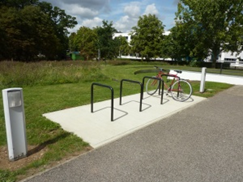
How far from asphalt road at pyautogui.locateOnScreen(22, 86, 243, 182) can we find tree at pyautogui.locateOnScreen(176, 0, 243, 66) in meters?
22.8

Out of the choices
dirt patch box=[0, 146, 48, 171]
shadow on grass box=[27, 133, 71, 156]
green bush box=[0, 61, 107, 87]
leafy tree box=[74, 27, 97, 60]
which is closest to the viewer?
dirt patch box=[0, 146, 48, 171]

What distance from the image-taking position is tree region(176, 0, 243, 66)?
2278 cm

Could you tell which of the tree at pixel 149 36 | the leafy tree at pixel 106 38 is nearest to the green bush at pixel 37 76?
the leafy tree at pixel 106 38

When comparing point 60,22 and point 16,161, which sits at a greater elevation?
point 60,22

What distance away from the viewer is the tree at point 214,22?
897 inches

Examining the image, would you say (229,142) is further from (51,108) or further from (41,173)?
(51,108)

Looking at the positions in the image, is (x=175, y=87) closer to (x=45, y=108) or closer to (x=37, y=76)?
(x=45, y=108)

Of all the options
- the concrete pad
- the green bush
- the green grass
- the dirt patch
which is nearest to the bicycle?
the concrete pad

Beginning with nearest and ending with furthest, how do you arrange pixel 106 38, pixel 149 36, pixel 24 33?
1. pixel 24 33
2. pixel 106 38
3. pixel 149 36

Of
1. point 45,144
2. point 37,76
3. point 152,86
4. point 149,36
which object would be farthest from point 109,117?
point 149,36

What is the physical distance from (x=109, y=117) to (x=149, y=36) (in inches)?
1392

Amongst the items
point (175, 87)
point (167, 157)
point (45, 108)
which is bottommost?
point (167, 157)

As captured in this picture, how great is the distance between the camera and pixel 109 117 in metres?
4.49

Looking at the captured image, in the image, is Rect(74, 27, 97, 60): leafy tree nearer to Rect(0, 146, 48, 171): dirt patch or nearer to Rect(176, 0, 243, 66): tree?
Rect(176, 0, 243, 66): tree
